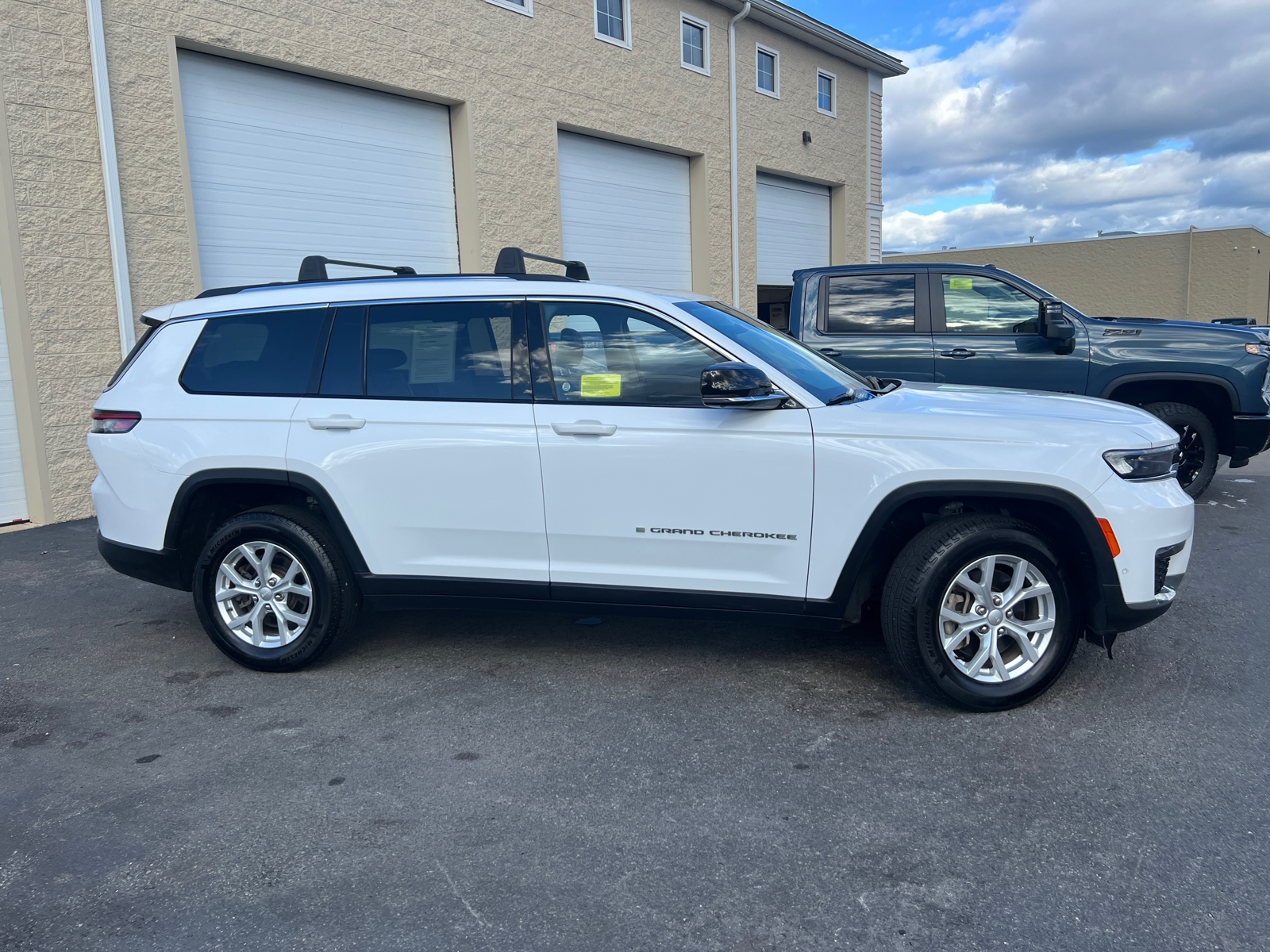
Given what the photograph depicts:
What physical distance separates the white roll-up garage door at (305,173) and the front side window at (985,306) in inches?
251

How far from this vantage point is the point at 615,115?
1347 centimetres

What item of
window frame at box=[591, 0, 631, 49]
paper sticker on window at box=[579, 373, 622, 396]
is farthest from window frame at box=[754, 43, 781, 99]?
paper sticker on window at box=[579, 373, 622, 396]

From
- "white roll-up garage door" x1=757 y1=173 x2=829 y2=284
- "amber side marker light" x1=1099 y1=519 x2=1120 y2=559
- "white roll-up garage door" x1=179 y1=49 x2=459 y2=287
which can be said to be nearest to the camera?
"amber side marker light" x1=1099 y1=519 x2=1120 y2=559

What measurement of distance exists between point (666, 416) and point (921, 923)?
211 cm

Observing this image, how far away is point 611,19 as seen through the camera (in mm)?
13547

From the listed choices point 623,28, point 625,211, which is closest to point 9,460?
point 625,211

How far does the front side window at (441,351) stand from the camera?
4.16 m

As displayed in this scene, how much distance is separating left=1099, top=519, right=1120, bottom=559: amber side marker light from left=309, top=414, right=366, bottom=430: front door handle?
311cm

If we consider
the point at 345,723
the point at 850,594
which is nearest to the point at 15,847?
the point at 345,723

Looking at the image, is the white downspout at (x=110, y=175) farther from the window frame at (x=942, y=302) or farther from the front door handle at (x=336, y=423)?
the window frame at (x=942, y=302)

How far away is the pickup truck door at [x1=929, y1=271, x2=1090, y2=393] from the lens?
761cm

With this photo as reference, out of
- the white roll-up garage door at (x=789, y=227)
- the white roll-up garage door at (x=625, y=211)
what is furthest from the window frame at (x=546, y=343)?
the white roll-up garage door at (x=789, y=227)

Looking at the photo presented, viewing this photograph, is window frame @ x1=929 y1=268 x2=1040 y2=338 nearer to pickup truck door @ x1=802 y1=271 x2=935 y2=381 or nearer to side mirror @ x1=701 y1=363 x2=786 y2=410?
pickup truck door @ x1=802 y1=271 x2=935 y2=381

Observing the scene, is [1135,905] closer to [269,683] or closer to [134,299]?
[269,683]
